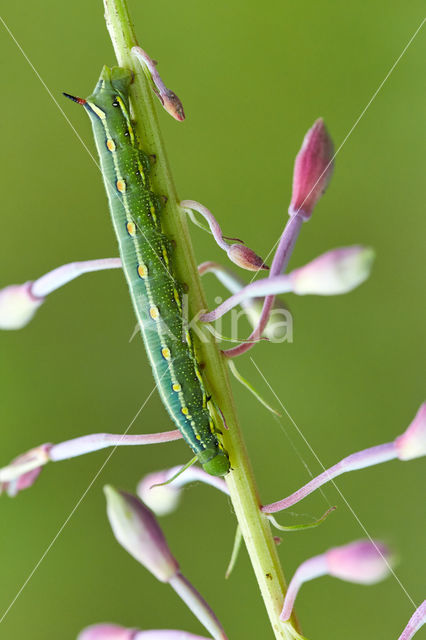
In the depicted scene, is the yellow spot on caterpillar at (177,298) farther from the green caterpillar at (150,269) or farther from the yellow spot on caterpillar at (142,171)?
the yellow spot on caterpillar at (142,171)

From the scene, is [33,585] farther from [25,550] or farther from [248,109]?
[248,109]

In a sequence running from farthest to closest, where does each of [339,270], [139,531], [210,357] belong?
1. [210,357]
2. [139,531]
3. [339,270]

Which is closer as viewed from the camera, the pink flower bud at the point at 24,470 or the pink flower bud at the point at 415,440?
the pink flower bud at the point at 415,440

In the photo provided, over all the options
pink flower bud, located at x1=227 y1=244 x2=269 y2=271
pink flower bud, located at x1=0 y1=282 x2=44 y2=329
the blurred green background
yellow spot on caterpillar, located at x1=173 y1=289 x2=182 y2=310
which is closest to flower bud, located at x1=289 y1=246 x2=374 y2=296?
pink flower bud, located at x1=227 y1=244 x2=269 y2=271

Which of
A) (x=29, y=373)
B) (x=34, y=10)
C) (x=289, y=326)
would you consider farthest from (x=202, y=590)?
(x=34, y=10)

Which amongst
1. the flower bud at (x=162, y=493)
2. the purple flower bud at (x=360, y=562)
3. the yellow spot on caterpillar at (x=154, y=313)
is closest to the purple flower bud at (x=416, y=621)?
the purple flower bud at (x=360, y=562)

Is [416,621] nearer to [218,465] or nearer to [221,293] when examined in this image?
[218,465]

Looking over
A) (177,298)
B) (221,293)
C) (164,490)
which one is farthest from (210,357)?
(221,293)

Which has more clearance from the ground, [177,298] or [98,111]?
[98,111]
